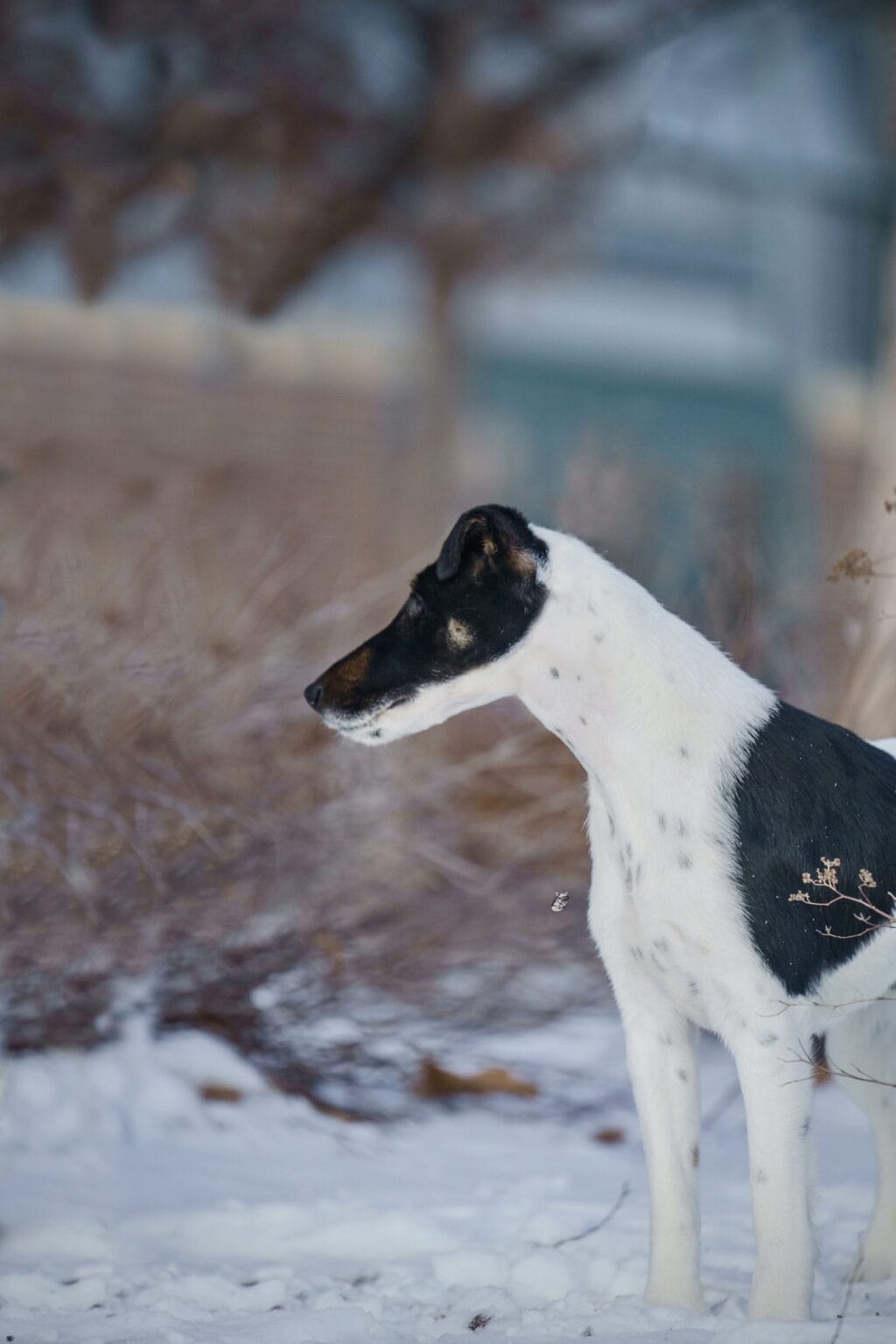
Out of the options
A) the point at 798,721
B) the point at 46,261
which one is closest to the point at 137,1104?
the point at 798,721

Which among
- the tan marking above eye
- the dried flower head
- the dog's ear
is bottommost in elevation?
the tan marking above eye

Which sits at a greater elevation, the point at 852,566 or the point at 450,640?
the point at 852,566

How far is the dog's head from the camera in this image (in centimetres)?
253

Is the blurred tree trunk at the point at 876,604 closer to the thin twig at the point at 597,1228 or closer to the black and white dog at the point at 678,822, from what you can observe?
the black and white dog at the point at 678,822

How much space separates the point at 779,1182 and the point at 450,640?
111 cm

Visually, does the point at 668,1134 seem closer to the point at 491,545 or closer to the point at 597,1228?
the point at 597,1228

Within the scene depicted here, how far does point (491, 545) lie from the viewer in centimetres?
253

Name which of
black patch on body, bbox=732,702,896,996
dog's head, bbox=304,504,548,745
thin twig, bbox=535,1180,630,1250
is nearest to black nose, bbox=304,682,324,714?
dog's head, bbox=304,504,548,745

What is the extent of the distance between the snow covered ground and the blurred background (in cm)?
19

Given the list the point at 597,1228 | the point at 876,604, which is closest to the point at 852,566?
the point at 597,1228

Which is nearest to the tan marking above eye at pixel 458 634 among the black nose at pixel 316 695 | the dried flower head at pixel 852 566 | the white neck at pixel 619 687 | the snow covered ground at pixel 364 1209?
the white neck at pixel 619 687

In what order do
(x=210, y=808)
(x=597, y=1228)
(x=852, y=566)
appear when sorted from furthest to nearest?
(x=210, y=808) < (x=597, y=1228) < (x=852, y=566)

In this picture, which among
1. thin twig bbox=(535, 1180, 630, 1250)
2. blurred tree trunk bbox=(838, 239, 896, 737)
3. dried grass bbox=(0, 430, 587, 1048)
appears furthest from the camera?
blurred tree trunk bbox=(838, 239, 896, 737)

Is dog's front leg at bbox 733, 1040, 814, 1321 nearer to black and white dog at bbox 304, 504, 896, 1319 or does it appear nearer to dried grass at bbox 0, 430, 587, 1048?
black and white dog at bbox 304, 504, 896, 1319
